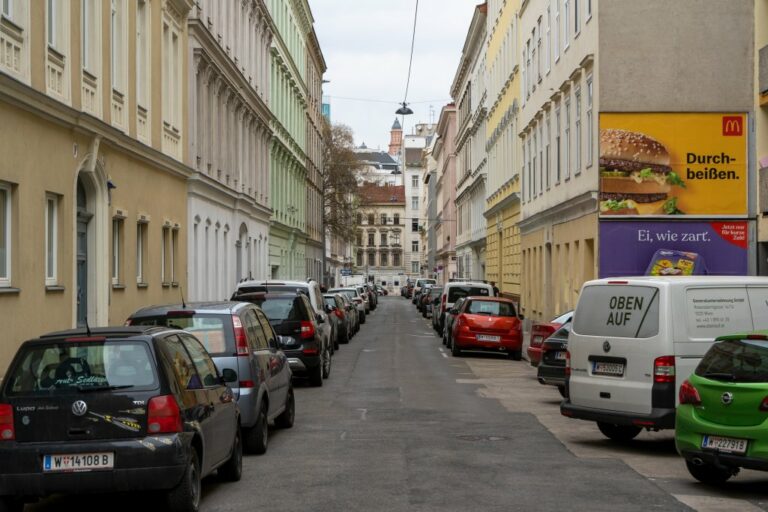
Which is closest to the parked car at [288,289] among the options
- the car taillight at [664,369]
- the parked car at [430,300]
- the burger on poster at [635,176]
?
the burger on poster at [635,176]

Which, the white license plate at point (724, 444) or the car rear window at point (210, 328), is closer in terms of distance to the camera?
→ the white license plate at point (724, 444)

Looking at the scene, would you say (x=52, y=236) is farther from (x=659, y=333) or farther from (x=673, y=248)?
(x=673, y=248)

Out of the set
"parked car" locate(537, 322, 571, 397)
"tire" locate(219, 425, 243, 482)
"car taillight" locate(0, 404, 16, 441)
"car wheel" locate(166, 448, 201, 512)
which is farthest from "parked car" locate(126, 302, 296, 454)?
"parked car" locate(537, 322, 571, 397)

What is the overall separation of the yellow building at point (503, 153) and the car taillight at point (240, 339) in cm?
3623

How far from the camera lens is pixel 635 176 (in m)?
26.8

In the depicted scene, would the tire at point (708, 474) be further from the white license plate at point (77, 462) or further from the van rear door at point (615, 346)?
the white license plate at point (77, 462)

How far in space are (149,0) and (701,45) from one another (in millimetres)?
12875

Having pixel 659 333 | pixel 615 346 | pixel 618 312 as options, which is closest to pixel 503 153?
pixel 618 312

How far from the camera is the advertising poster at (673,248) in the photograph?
87.4 feet

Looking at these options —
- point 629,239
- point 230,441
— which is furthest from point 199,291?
point 230,441

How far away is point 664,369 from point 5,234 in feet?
30.3

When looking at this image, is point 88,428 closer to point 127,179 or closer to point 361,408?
point 361,408

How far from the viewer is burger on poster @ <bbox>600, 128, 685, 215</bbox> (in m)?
26.7

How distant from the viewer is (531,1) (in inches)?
1652
